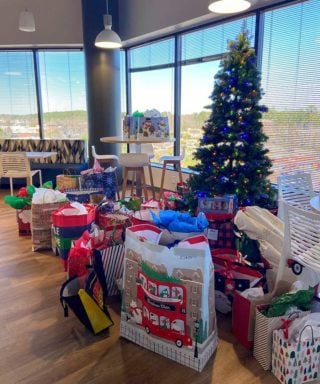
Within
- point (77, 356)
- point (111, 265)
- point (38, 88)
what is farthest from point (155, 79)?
point (77, 356)

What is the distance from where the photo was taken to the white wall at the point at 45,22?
602cm

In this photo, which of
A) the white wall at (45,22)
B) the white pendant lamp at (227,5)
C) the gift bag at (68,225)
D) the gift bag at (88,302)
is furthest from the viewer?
the white wall at (45,22)

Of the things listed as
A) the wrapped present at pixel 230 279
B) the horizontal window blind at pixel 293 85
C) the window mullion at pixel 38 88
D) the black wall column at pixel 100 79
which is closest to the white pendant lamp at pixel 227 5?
the horizontal window blind at pixel 293 85

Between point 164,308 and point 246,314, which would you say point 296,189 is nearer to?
point 246,314

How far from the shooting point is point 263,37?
408 centimetres

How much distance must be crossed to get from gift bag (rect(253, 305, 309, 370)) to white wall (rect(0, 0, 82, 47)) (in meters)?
5.88

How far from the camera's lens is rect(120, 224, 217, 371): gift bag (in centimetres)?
170

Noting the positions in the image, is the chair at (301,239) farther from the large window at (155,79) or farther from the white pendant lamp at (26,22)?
the white pendant lamp at (26,22)

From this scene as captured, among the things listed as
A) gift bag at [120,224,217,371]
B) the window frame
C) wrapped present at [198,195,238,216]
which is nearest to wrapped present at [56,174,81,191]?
the window frame

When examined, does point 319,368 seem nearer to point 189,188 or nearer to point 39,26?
point 189,188

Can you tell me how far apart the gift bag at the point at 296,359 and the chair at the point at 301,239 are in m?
0.36

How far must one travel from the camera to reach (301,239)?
72.8 inches

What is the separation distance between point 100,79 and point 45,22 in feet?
5.49

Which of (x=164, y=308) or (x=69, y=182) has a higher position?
(x=69, y=182)
